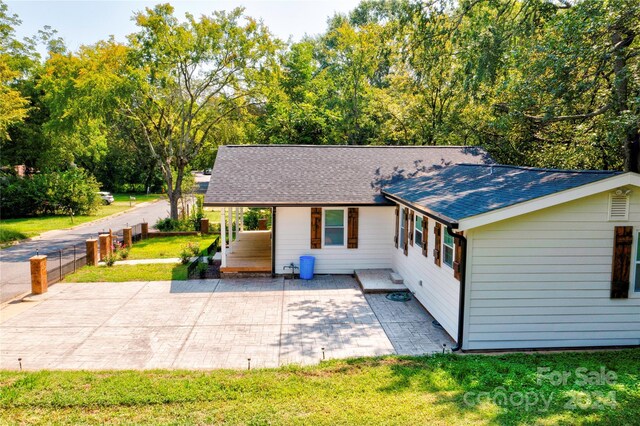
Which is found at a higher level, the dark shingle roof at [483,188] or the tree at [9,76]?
the tree at [9,76]

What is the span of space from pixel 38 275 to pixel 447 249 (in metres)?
11.1

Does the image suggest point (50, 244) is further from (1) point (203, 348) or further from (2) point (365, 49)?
(2) point (365, 49)

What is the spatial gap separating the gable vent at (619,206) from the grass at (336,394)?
2702 mm

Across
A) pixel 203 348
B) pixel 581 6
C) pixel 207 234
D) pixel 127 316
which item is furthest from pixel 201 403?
pixel 207 234

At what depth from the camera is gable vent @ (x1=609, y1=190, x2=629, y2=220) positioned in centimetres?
853

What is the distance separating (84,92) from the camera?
72.1 feet

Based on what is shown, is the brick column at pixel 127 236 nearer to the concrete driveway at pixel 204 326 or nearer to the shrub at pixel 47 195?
the concrete driveway at pixel 204 326

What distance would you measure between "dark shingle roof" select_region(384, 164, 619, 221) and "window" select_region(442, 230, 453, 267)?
76cm

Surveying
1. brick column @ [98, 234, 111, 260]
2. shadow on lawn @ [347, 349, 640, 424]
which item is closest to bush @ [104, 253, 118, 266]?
brick column @ [98, 234, 111, 260]

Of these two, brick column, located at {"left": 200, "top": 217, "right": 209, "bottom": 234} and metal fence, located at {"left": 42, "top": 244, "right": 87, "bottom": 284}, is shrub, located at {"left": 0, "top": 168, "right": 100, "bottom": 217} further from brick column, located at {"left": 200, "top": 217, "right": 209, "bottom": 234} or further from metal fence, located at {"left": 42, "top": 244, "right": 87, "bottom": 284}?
brick column, located at {"left": 200, "top": 217, "right": 209, "bottom": 234}

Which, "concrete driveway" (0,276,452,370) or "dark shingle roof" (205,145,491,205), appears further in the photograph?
"dark shingle roof" (205,145,491,205)

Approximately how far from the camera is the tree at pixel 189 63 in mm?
22656

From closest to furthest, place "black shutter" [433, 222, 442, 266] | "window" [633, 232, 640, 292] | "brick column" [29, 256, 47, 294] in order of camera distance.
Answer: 1. "window" [633, 232, 640, 292]
2. "black shutter" [433, 222, 442, 266]
3. "brick column" [29, 256, 47, 294]

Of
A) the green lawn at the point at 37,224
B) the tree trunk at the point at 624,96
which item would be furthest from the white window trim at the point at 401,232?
the green lawn at the point at 37,224
